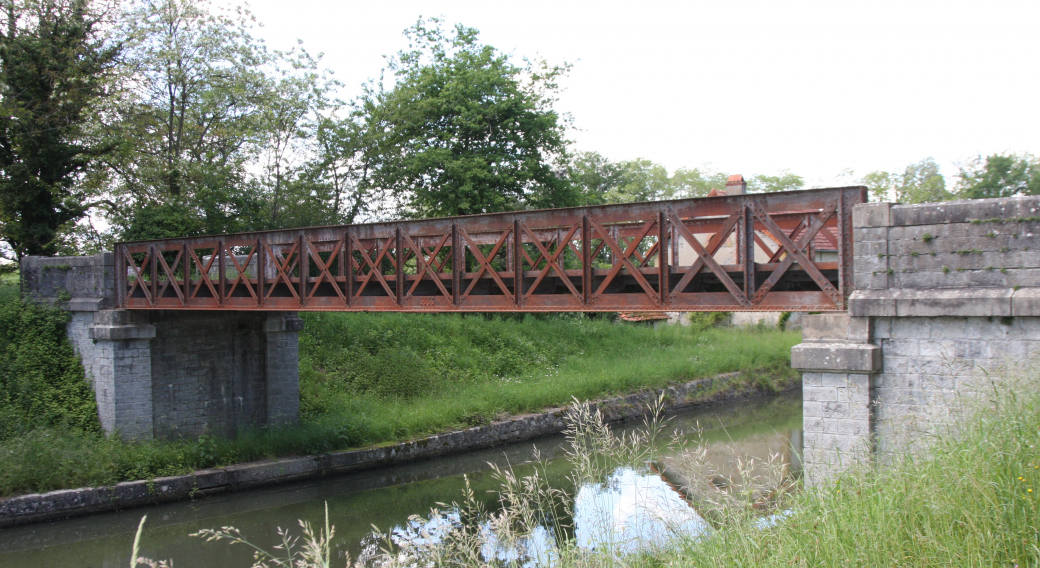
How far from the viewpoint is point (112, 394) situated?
13.3 metres

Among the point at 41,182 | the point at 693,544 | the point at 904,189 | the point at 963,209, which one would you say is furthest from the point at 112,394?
the point at 904,189

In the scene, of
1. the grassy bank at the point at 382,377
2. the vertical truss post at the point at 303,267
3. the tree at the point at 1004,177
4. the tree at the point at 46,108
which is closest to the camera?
the vertical truss post at the point at 303,267

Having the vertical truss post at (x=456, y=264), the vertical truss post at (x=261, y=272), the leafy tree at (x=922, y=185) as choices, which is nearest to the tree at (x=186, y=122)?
the vertical truss post at (x=261, y=272)

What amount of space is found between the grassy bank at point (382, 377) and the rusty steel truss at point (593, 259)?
96.9 inches

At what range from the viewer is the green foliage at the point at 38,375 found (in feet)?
42.8

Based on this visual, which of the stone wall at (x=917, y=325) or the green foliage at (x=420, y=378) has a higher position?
the stone wall at (x=917, y=325)

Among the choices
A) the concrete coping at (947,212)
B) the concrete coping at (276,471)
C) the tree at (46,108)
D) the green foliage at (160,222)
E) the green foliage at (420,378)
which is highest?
the tree at (46,108)

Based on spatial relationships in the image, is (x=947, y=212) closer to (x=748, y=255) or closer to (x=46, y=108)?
(x=748, y=255)

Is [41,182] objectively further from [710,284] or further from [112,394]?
[710,284]

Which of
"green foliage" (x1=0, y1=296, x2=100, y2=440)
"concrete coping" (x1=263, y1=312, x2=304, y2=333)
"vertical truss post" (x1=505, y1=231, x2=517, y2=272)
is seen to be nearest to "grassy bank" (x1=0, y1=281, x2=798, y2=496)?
"green foliage" (x1=0, y1=296, x2=100, y2=440)

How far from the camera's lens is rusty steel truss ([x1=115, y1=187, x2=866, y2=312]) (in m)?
7.47

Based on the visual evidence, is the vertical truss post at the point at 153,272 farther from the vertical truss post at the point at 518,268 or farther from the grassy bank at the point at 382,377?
the vertical truss post at the point at 518,268

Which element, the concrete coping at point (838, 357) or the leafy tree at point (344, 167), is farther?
the leafy tree at point (344, 167)

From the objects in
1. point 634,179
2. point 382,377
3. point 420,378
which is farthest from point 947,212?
point 634,179
